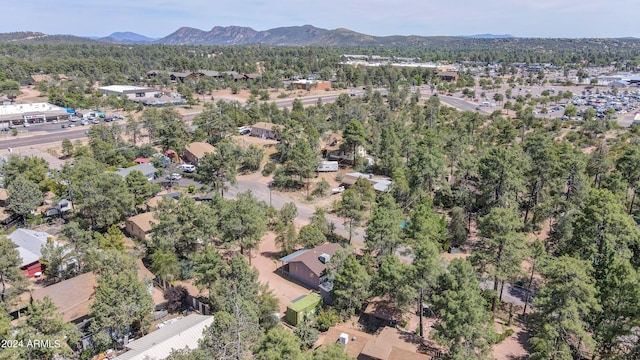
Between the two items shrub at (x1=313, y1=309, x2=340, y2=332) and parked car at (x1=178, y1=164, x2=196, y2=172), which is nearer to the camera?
shrub at (x1=313, y1=309, x2=340, y2=332)

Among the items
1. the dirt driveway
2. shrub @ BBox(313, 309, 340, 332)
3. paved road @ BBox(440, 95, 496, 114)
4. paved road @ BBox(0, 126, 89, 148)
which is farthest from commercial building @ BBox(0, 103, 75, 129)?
paved road @ BBox(440, 95, 496, 114)

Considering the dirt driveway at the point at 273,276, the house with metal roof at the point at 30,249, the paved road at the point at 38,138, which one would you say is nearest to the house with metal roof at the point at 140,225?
the house with metal roof at the point at 30,249

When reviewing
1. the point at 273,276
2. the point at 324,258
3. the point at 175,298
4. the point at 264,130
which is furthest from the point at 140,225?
the point at 264,130

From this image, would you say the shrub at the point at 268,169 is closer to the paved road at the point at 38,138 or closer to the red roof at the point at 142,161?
the red roof at the point at 142,161

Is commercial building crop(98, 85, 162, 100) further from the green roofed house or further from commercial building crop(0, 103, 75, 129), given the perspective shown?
the green roofed house

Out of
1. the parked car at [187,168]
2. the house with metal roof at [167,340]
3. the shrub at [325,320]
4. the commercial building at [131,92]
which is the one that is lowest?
the shrub at [325,320]

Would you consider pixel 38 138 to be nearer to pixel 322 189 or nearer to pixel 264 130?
pixel 264 130
